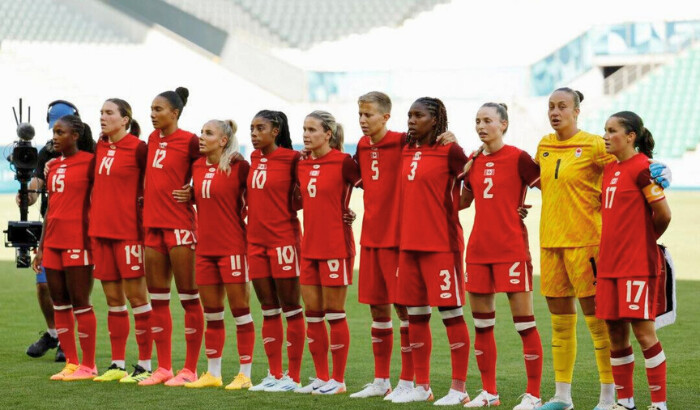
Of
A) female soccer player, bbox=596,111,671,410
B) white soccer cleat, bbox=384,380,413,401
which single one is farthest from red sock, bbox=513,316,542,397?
white soccer cleat, bbox=384,380,413,401

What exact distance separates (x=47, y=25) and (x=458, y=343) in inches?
Answer: 1601

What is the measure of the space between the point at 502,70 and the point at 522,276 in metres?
34.0

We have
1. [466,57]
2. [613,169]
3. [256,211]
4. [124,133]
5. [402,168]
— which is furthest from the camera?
[466,57]

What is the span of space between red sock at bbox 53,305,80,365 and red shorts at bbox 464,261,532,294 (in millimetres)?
3044

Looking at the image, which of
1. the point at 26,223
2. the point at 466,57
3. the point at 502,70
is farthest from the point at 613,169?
the point at 466,57

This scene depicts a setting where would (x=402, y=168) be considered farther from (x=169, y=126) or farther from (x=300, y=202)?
(x=169, y=126)

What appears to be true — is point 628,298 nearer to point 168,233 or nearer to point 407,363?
point 407,363

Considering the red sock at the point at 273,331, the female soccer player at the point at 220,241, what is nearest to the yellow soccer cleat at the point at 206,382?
→ the female soccer player at the point at 220,241

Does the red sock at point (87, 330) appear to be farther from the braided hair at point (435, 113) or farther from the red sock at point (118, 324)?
the braided hair at point (435, 113)

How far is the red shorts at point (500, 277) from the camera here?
671cm

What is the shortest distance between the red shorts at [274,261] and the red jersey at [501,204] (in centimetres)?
124

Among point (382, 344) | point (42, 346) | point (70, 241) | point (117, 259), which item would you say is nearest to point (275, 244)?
point (382, 344)

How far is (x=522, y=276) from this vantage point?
673 centimetres

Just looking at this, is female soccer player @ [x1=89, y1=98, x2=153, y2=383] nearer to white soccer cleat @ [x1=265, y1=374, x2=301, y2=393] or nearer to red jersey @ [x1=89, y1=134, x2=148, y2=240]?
red jersey @ [x1=89, y1=134, x2=148, y2=240]
